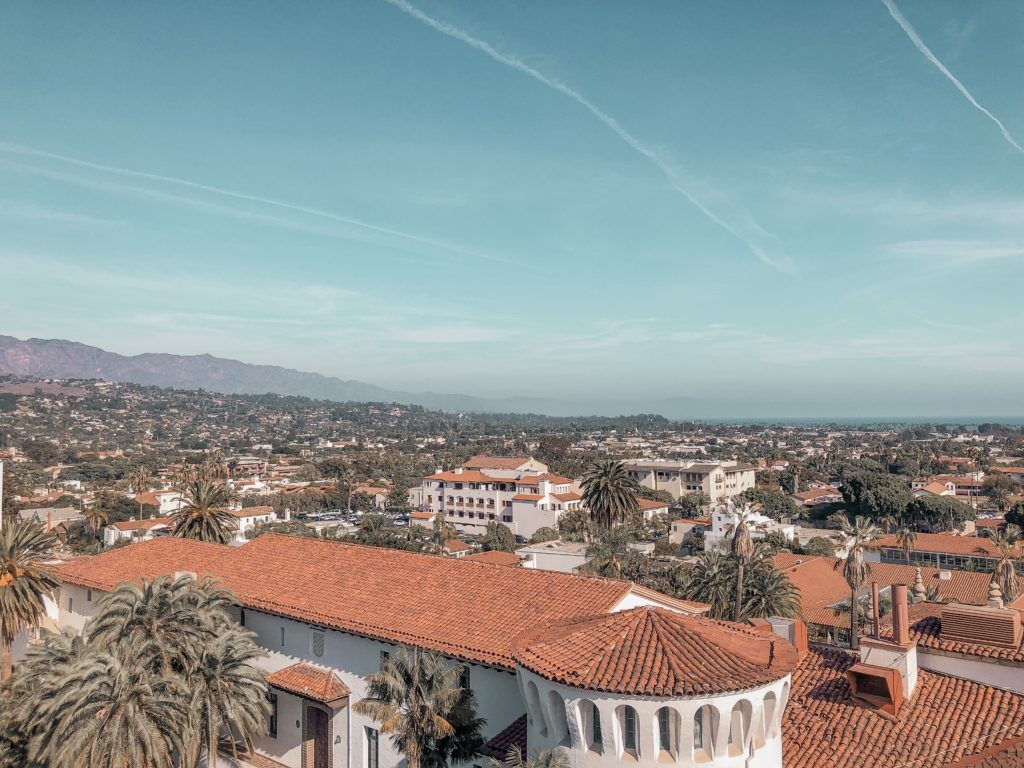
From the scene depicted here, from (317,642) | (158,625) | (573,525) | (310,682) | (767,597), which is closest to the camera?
(158,625)

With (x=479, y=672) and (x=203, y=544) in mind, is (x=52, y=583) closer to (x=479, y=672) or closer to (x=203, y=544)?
(x=203, y=544)

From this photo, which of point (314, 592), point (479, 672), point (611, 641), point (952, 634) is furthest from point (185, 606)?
point (952, 634)

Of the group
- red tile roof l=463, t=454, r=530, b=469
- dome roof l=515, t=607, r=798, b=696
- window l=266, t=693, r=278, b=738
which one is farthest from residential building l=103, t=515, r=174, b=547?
dome roof l=515, t=607, r=798, b=696

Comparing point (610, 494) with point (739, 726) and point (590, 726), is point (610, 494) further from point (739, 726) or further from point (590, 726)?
point (590, 726)

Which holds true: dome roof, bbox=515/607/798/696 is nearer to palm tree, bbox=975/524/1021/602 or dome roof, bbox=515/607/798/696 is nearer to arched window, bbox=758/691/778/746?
arched window, bbox=758/691/778/746

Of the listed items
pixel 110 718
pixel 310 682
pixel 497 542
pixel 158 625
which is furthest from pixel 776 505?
pixel 110 718
